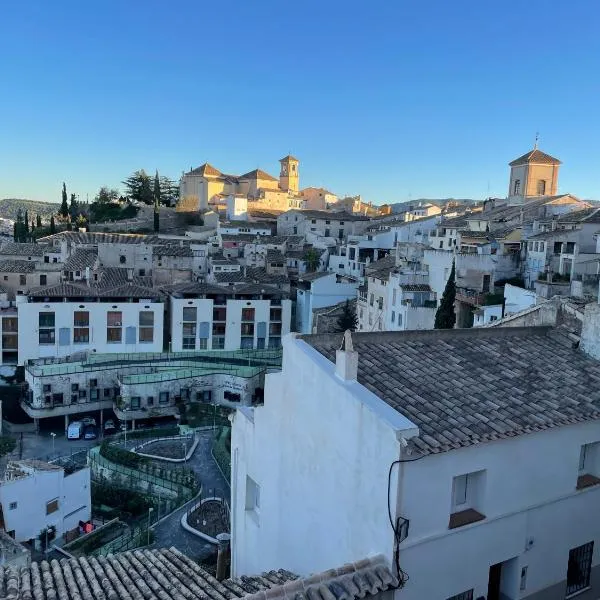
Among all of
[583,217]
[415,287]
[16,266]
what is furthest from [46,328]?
[583,217]

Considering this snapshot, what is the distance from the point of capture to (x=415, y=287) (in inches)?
1469

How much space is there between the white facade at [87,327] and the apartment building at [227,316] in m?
1.73

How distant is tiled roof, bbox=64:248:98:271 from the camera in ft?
153

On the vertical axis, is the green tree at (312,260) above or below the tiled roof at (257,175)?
below

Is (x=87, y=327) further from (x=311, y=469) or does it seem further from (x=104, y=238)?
(x=311, y=469)

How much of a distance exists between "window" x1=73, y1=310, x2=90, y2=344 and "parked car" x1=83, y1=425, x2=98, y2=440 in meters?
6.58

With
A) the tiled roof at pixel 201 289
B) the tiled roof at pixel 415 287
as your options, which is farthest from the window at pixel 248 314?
the tiled roof at pixel 415 287

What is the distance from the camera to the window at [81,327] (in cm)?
3950

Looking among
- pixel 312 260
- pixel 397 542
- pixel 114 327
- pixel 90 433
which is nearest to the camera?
pixel 397 542

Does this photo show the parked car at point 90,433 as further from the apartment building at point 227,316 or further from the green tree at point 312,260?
the green tree at point 312,260

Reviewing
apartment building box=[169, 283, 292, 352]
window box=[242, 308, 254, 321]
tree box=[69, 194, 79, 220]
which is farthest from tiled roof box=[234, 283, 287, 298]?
tree box=[69, 194, 79, 220]

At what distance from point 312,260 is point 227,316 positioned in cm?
1312

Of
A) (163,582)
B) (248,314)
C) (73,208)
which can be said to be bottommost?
(248,314)

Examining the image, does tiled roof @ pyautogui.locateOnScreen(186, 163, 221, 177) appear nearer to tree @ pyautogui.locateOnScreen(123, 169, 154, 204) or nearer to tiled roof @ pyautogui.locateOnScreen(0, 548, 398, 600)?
tree @ pyautogui.locateOnScreen(123, 169, 154, 204)
